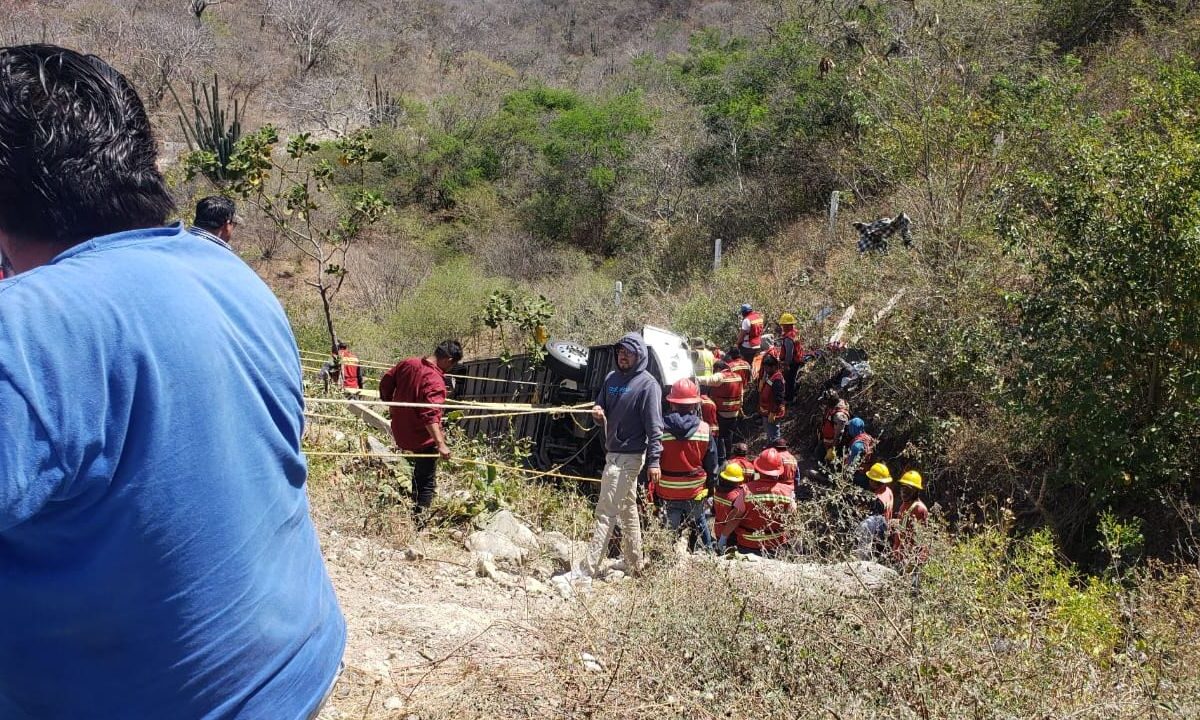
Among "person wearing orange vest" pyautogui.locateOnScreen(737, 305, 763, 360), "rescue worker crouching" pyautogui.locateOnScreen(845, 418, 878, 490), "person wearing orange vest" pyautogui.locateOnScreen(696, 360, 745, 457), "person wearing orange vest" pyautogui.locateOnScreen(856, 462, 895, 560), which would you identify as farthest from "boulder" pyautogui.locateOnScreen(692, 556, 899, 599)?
"person wearing orange vest" pyautogui.locateOnScreen(737, 305, 763, 360)

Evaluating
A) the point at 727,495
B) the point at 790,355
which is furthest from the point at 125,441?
the point at 790,355

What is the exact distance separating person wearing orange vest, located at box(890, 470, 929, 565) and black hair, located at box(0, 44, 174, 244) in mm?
3649

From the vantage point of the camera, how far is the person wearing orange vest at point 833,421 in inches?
356

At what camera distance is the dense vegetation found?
6.70 metres

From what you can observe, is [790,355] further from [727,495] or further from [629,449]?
[629,449]

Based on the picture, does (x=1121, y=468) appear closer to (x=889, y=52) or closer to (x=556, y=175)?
(x=889, y=52)

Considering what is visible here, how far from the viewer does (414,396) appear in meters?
6.20

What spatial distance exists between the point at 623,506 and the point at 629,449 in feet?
1.26

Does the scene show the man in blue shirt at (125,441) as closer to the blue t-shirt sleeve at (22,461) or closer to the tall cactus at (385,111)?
the blue t-shirt sleeve at (22,461)

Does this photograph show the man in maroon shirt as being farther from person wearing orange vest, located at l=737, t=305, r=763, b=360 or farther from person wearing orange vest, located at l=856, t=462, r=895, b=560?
person wearing orange vest, located at l=737, t=305, r=763, b=360

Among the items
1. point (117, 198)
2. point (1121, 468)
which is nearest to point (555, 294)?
point (1121, 468)

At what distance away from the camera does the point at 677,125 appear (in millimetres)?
24156

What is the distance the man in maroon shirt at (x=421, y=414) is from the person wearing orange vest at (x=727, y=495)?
205cm

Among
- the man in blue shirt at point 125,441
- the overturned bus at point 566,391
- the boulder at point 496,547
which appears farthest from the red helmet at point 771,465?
the man in blue shirt at point 125,441
